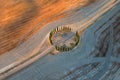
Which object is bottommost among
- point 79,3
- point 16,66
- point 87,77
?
point 87,77

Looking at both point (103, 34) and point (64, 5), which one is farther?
point (64, 5)

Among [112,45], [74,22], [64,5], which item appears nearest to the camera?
[112,45]

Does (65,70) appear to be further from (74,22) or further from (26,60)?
(74,22)

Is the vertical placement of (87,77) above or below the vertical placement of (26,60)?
below

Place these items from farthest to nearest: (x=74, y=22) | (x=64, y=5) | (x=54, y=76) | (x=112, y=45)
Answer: (x=64, y=5) → (x=74, y=22) → (x=112, y=45) → (x=54, y=76)

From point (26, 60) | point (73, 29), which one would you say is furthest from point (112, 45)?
point (26, 60)

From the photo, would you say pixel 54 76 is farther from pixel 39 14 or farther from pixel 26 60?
pixel 39 14

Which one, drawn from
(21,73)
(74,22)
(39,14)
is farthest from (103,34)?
(21,73)
